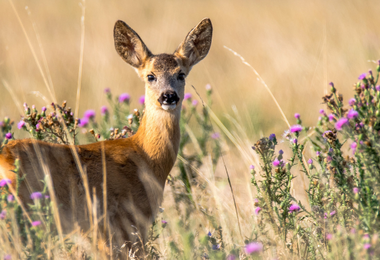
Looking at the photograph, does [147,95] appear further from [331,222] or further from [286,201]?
[331,222]

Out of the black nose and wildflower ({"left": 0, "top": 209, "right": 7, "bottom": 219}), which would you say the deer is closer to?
the black nose

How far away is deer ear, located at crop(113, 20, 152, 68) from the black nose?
0.71m

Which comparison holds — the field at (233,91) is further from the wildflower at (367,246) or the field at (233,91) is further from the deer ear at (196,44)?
the deer ear at (196,44)

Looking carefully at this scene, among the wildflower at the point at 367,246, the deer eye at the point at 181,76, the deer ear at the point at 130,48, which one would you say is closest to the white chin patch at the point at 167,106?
the deer eye at the point at 181,76

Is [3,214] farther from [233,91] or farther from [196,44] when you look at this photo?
[233,91]

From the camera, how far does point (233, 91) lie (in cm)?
1027

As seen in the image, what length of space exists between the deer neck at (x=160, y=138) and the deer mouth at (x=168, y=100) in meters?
0.13

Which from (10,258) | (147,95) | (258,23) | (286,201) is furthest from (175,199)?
(258,23)

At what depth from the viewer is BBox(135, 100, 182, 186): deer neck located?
15.2 feet

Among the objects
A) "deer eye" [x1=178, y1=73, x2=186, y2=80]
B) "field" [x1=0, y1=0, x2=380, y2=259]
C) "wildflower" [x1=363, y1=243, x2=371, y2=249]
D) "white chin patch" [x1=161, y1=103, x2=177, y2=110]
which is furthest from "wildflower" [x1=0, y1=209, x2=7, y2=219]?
"deer eye" [x1=178, y1=73, x2=186, y2=80]

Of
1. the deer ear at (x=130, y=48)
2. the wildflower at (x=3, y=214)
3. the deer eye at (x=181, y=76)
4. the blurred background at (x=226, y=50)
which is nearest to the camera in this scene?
the wildflower at (x=3, y=214)

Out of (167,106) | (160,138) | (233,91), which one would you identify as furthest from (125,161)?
(233,91)

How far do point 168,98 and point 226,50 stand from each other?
8.01 meters

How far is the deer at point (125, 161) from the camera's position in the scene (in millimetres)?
3879
